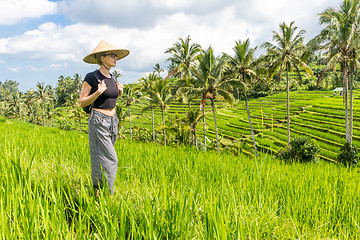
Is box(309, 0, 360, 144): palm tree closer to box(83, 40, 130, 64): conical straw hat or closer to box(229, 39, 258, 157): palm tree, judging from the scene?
box(229, 39, 258, 157): palm tree

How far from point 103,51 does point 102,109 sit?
0.60 metres

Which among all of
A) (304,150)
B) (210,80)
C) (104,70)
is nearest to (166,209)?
(104,70)

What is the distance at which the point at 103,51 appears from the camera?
233cm

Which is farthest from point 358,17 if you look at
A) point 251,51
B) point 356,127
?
point 356,127

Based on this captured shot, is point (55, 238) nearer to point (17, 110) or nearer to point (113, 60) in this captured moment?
point (113, 60)

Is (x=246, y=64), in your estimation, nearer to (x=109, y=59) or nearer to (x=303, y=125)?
(x=303, y=125)

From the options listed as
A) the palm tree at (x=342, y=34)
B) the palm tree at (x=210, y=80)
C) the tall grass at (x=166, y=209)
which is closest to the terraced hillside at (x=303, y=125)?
the palm tree at (x=210, y=80)

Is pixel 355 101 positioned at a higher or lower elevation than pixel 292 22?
lower

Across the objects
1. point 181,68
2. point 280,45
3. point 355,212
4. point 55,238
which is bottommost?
point 355,212

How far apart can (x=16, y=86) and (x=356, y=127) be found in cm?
21555

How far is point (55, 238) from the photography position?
105 cm

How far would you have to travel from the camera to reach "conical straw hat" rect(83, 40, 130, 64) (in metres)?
2.32

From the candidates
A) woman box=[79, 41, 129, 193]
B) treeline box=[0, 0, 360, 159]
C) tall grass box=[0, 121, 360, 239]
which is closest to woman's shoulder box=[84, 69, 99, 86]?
woman box=[79, 41, 129, 193]

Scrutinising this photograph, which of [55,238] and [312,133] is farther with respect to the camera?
[312,133]
